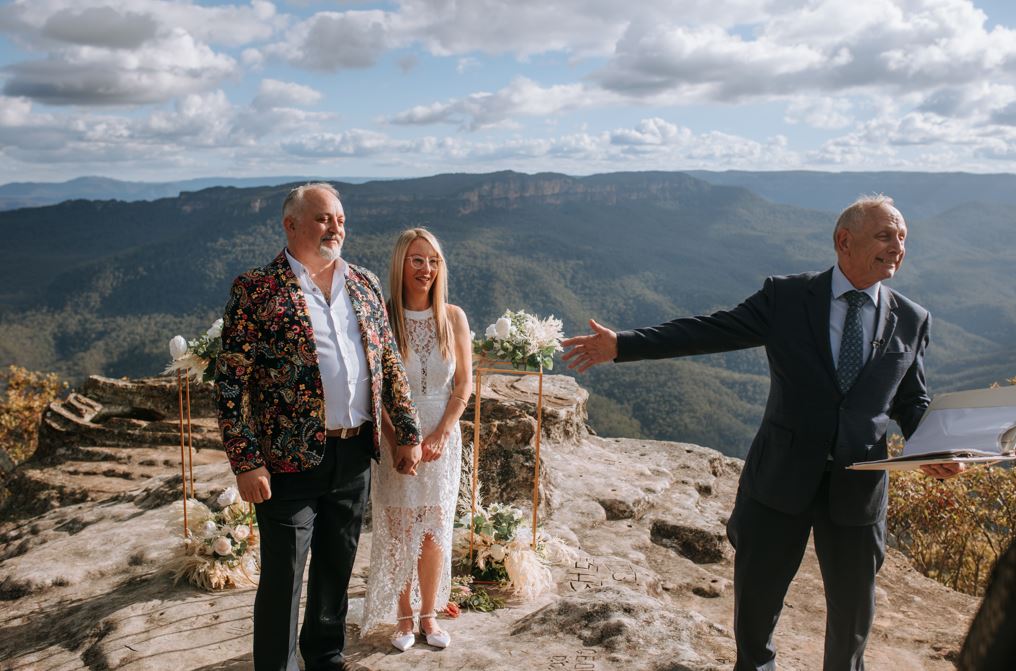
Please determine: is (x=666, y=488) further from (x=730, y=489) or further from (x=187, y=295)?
(x=187, y=295)

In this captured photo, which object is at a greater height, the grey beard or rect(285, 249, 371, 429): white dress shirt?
the grey beard

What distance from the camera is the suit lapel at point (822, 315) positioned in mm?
3260

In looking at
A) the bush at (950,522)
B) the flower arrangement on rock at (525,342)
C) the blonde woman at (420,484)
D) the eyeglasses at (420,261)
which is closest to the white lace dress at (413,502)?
the blonde woman at (420,484)

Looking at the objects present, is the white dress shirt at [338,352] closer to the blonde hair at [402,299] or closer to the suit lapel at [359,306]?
the suit lapel at [359,306]

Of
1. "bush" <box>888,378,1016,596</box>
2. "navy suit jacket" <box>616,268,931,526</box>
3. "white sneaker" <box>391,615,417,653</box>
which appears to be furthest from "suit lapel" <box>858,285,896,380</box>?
"bush" <box>888,378,1016,596</box>

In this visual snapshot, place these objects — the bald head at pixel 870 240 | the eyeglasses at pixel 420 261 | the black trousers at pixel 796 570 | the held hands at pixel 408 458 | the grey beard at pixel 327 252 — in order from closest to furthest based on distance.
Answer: the bald head at pixel 870 240, the black trousers at pixel 796 570, the grey beard at pixel 327 252, the held hands at pixel 408 458, the eyeglasses at pixel 420 261

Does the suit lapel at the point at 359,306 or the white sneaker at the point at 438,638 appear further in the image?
the white sneaker at the point at 438,638

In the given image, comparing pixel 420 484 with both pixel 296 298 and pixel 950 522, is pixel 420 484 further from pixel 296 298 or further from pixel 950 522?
pixel 950 522

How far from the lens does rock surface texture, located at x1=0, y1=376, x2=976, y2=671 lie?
3.98 meters

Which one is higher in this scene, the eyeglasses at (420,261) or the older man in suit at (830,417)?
the eyeglasses at (420,261)

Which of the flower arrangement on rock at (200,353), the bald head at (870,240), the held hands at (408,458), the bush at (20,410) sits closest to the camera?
the bald head at (870,240)

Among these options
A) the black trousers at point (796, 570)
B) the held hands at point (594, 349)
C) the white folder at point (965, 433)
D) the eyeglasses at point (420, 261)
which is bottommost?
the black trousers at point (796, 570)

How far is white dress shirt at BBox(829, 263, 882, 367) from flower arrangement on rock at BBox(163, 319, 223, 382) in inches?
156

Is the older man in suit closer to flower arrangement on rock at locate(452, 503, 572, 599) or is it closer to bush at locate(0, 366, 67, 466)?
flower arrangement on rock at locate(452, 503, 572, 599)
